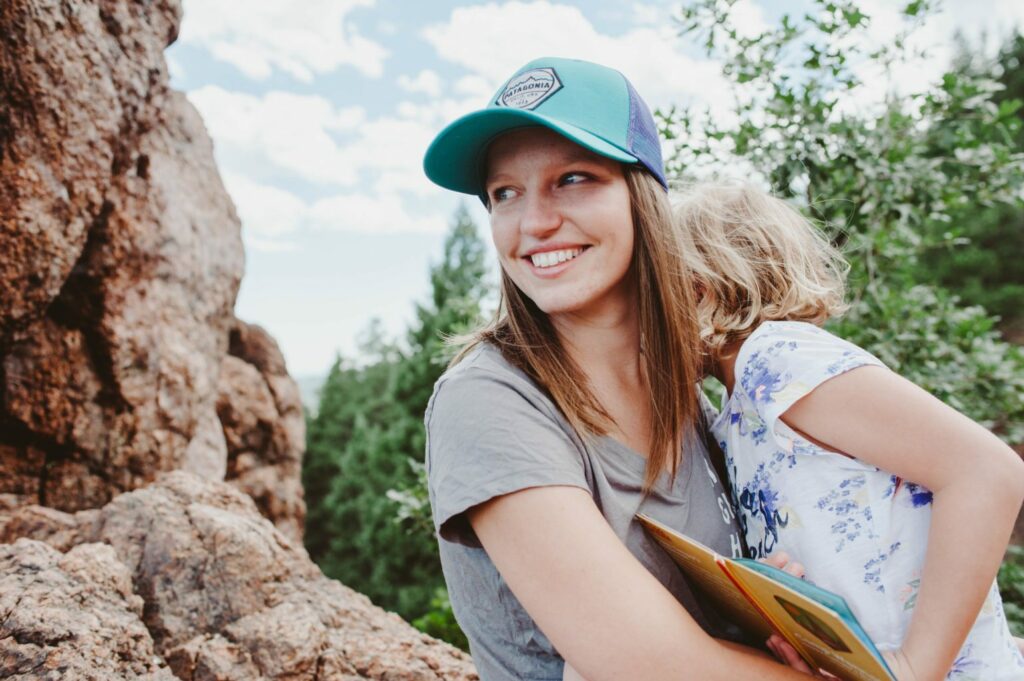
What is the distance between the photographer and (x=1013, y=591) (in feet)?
12.2

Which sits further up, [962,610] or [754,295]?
[754,295]

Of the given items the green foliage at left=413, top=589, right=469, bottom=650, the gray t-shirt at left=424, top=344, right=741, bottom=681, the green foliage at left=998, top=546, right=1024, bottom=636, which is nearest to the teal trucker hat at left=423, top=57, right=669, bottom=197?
the gray t-shirt at left=424, top=344, right=741, bottom=681

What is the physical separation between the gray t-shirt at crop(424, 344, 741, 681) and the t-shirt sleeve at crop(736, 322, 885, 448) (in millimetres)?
247

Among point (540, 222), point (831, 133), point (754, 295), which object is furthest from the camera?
point (831, 133)

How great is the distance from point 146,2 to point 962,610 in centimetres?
370

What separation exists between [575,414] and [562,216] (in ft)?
1.49

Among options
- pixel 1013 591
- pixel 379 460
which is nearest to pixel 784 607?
pixel 1013 591

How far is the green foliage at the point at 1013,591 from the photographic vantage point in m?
3.37

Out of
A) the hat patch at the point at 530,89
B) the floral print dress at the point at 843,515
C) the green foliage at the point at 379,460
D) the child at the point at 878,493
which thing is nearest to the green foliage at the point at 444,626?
the child at the point at 878,493

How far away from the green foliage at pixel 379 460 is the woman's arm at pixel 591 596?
1129cm

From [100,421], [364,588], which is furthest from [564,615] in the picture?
[364,588]

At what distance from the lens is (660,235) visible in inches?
68.4

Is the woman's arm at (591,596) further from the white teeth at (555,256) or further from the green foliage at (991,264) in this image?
the green foliage at (991,264)

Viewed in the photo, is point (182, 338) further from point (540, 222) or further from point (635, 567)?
point (635, 567)
